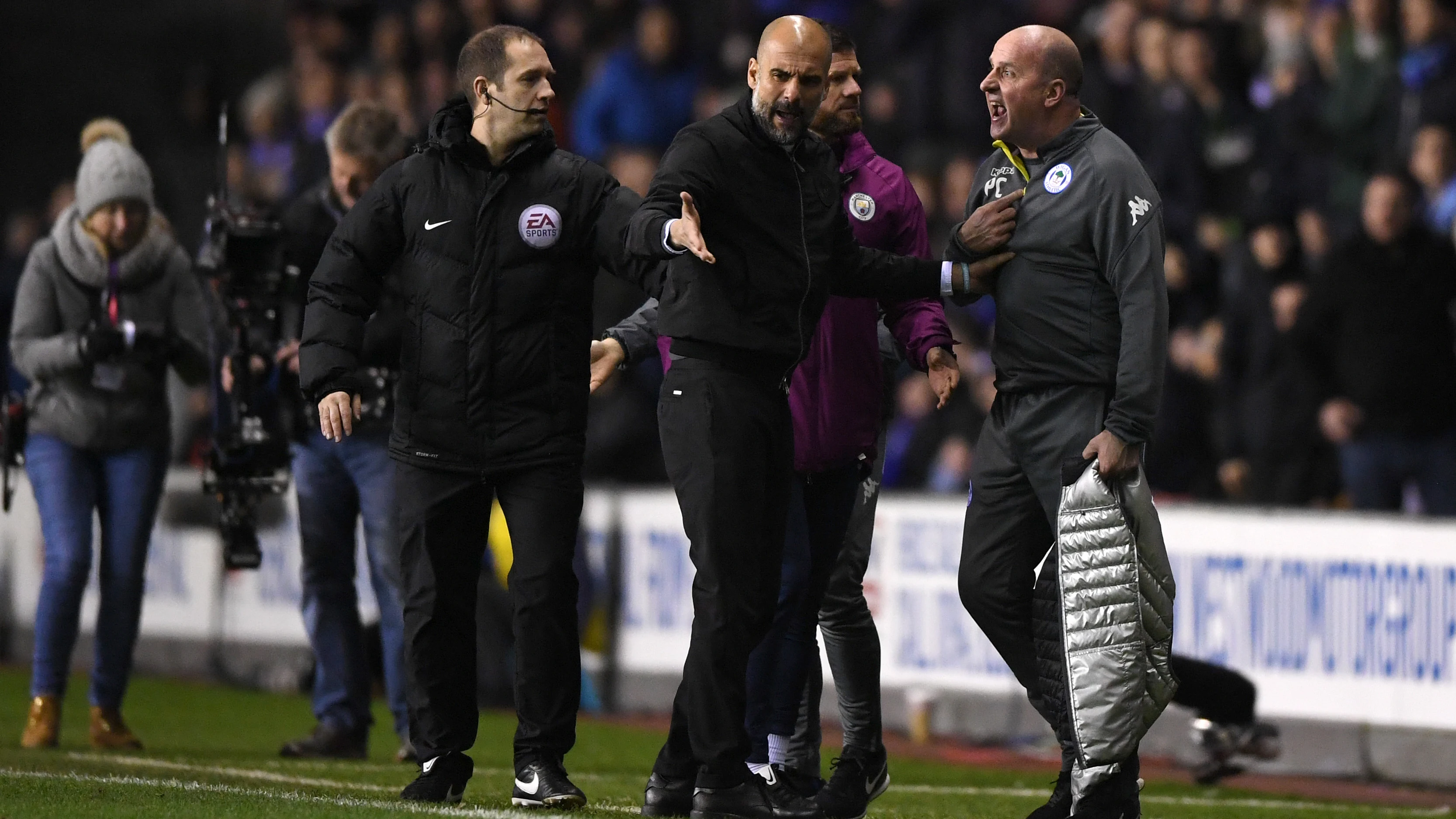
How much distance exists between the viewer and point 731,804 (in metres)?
6.12

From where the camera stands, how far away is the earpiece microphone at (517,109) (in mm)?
6559

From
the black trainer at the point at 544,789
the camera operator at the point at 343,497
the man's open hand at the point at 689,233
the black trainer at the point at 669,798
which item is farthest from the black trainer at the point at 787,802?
the camera operator at the point at 343,497

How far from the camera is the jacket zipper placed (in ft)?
20.6

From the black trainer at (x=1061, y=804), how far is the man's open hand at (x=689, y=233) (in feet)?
6.03

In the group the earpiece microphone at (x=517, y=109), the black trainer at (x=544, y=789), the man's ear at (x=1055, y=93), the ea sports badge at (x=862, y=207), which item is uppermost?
the man's ear at (x=1055, y=93)

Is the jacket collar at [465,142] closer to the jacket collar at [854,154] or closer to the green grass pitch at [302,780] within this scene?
the jacket collar at [854,154]

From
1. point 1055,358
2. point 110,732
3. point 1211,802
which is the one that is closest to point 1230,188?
point 1211,802

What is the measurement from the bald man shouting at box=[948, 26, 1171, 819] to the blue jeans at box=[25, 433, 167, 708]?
3837mm

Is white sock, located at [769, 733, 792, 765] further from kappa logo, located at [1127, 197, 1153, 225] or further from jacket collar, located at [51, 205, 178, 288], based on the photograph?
jacket collar, located at [51, 205, 178, 288]

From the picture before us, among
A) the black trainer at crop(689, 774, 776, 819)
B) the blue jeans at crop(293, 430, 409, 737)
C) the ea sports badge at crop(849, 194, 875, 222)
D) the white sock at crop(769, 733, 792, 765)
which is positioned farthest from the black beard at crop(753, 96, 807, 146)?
the blue jeans at crop(293, 430, 409, 737)

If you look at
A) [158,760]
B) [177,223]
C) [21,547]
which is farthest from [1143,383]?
[177,223]

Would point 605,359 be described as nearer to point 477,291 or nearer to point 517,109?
point 477,291

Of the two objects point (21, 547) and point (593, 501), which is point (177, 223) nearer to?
point (21, 547)

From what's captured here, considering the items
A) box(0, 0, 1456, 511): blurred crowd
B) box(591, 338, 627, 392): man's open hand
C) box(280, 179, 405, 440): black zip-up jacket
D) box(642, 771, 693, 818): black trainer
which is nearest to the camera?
box(642, 771, 693, 818): black trainer
